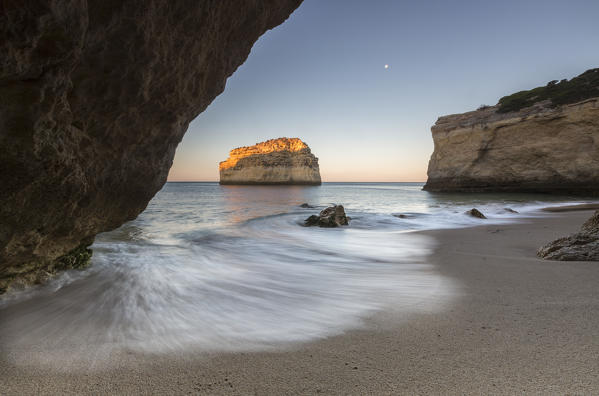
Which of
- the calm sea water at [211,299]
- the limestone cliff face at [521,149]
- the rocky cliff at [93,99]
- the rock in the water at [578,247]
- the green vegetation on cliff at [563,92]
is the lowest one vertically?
the calm sea water at [211,299]

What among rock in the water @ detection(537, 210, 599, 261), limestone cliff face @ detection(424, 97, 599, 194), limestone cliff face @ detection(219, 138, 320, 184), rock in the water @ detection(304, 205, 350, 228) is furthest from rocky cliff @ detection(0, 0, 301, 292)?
limestone cliff face @ detection(219, 138, 320, 184)

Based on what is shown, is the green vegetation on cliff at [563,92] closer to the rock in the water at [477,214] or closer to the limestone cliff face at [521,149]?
the limestone cliff face at [521,149]

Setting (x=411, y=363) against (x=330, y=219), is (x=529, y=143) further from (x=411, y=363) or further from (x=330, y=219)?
(x=411, y=363)

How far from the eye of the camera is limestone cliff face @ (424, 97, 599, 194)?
19.0 meters

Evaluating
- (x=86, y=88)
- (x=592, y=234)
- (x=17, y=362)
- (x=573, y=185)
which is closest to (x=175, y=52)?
(x=86, y=88)

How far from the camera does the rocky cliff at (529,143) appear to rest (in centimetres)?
1905

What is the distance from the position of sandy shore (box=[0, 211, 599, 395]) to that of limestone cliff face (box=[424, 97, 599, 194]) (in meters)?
25.4

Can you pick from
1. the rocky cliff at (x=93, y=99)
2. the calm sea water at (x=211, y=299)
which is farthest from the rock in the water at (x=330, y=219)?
the rocky cliff at (x=93, y=99)

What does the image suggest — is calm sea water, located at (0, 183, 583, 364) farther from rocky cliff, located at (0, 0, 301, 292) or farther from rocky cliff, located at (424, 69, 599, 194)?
rocky cliff, located at (424, 69, 599, 194)

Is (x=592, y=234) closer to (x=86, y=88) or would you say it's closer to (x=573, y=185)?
(x=86, y=88)

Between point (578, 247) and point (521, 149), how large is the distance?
81.2ft

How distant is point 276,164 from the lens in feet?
236

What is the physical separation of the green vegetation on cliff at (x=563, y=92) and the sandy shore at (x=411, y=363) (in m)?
26.8

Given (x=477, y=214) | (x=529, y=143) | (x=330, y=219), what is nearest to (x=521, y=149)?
(x=529, y=143)
